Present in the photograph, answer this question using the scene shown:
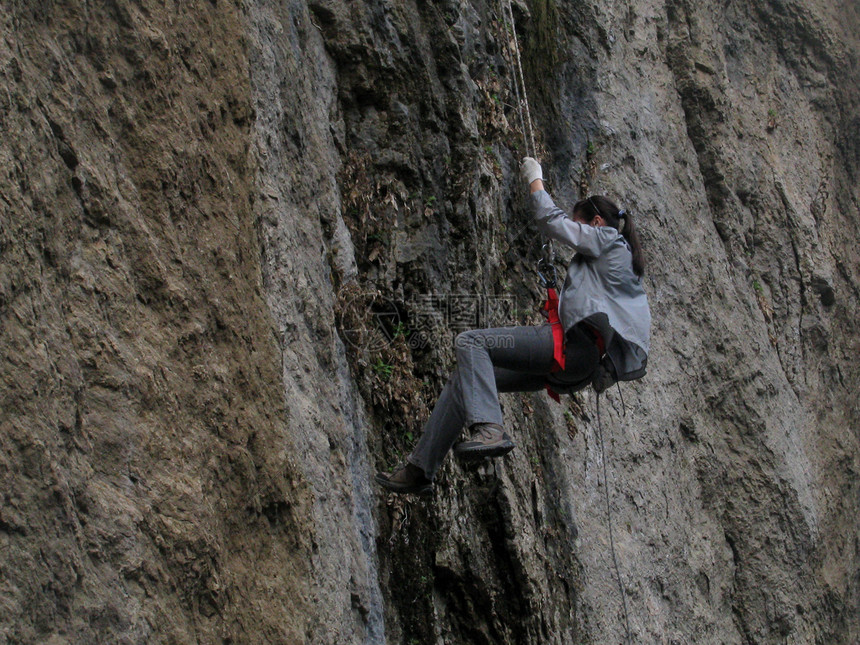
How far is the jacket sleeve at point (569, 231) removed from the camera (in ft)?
18.4

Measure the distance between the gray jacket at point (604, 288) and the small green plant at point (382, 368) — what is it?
62.1 inches

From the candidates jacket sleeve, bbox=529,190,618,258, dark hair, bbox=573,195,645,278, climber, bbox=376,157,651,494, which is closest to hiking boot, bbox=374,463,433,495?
climber, bbox=376,157,651,494

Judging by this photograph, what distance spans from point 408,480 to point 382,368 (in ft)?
4.16

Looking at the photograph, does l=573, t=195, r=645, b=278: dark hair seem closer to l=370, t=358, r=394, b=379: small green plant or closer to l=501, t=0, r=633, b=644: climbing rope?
l=370, t=358, r=394, b=379: small green plant

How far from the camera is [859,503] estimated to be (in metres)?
12.9

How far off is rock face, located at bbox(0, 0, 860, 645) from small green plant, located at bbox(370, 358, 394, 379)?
0.30 feet

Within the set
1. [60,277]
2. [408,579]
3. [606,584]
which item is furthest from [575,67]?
[60,277]

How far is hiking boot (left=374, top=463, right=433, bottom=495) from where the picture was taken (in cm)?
561

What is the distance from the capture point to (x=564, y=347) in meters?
5.62

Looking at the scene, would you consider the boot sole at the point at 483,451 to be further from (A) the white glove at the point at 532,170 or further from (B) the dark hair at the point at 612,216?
(A) the white glove at the point at 532,170

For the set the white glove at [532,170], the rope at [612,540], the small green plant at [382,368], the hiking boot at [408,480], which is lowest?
the rope at [612,540]

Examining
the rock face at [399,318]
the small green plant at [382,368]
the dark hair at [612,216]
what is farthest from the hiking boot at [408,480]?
the dark hair at [612,216]

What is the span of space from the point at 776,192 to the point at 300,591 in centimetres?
1058

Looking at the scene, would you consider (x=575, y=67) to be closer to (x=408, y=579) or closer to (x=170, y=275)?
(x=408, y=579)
